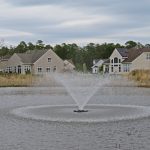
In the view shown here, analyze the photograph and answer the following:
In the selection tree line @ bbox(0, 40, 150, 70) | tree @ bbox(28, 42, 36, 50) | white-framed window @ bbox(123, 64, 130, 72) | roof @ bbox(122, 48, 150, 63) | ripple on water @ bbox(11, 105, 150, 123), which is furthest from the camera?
tree @ bbox(28, 42, 36, 50)

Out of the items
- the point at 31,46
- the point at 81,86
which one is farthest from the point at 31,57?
the point at 81,86

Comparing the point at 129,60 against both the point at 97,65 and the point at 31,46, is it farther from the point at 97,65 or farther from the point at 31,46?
the point at 31,46

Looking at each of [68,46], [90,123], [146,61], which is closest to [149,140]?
[90,123]

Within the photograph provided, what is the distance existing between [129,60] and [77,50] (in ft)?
168

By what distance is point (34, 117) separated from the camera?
18.6 meters

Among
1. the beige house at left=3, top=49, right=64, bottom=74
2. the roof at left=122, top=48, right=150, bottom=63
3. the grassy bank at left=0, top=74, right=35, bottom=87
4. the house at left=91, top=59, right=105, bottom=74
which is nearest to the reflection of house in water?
the beige house at left=3, top=49, right=64, bottom=74

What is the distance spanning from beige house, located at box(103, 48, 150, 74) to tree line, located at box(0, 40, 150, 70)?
2287 centimetres

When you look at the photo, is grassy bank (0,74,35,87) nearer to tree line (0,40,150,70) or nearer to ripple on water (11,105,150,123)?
ripple on water (11,105,150,123)

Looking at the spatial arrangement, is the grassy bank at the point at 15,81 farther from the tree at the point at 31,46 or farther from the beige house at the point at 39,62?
the tree at the point at 31,46

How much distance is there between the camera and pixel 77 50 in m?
135

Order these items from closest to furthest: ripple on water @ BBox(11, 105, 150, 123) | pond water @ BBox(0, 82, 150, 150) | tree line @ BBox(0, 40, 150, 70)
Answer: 1. pond water @ BBox(0, 82, 150, 150)
2. ripple on water @ BBox(11, 105, 150, 123)
3. tree line @ BBox(0, 40, 150, 70)

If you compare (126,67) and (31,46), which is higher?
(31,46)

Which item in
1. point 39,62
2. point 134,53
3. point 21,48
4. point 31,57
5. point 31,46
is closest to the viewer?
point 134,53

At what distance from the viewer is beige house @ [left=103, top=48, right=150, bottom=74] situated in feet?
274
